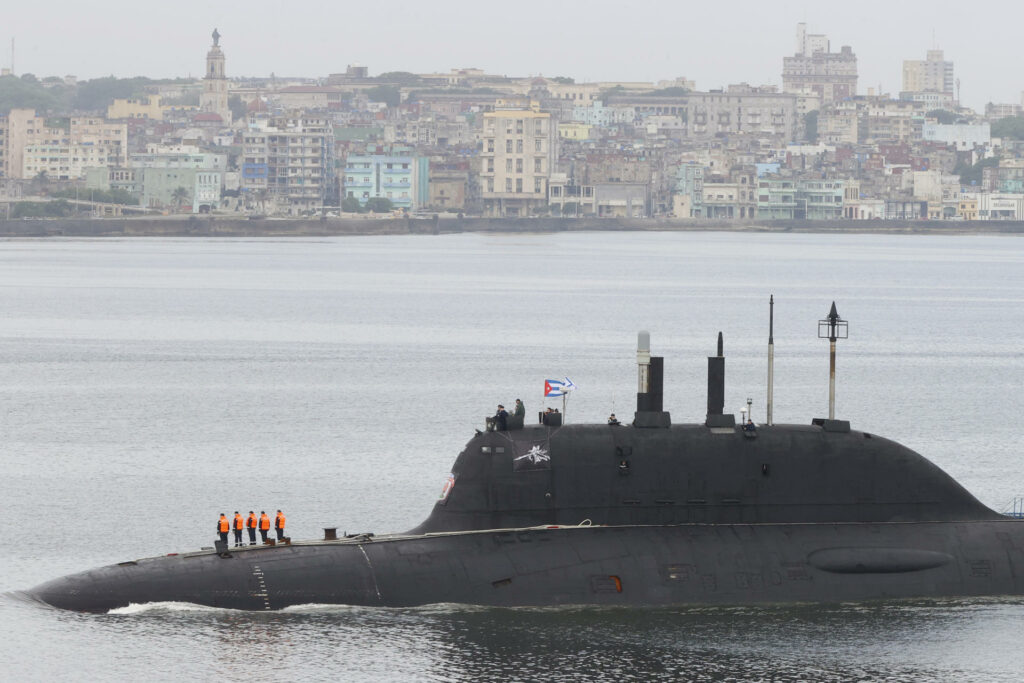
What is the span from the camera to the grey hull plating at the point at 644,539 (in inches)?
1107

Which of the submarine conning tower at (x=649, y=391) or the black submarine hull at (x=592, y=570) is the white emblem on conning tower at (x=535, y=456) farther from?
the submarine conning tower at (x=649, y=391)

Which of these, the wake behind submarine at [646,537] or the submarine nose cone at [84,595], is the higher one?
the wake behind submarine at [646,537]

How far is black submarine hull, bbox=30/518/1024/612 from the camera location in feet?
92.0

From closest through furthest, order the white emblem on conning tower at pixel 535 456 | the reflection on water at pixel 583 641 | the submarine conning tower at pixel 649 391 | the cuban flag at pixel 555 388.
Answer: the reflection on water at pixel 583 641 → the white emblem on conning tower at pixel 535 456 → the submarine conning tower at pixel 649 391 → the cuban flag at pixel 555 388

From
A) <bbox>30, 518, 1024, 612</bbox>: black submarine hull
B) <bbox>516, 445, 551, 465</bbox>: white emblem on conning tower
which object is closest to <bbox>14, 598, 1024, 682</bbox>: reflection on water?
<bbox>30, 518, 1024, 612</bbox>: black submarine hull

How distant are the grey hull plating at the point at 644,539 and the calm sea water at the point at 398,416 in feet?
1.63

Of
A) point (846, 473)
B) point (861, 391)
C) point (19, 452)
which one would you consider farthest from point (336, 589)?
point (861, 391)

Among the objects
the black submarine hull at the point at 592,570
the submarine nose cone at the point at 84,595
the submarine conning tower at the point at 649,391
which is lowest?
the submarine nose cone at the point at 84,595

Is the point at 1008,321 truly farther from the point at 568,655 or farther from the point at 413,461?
the point at 568,655

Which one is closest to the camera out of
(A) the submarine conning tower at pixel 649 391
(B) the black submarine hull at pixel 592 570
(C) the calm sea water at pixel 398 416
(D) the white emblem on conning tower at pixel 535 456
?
(C) the calm sea water at pixel 398 416

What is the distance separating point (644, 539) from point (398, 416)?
1214 inches

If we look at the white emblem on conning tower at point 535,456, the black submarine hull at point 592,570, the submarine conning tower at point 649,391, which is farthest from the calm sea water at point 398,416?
the submarine conning tower at point 649,391

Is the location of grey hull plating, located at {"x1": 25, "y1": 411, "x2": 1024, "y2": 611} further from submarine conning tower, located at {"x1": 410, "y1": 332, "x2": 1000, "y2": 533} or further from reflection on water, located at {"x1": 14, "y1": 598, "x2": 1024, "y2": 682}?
reflection on water, located at {"x1": 14, "y1": 598, "x2": 1024, "y2": 682}

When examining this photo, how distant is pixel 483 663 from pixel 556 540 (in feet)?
7.56
